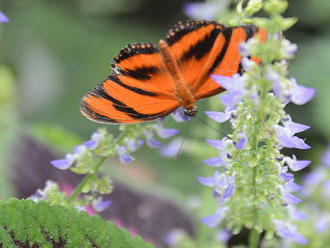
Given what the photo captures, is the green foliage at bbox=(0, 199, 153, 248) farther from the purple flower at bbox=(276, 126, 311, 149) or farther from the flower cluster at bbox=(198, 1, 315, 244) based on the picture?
the purple flower at bbox=(276, 126, 311, 149)

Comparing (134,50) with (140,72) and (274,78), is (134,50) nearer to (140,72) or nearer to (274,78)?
(140,72)

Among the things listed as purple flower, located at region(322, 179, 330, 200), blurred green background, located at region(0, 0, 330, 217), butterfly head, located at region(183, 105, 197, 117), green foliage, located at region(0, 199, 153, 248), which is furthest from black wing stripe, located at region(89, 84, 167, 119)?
blurred green background, located at region(0, 0, 330, 217)

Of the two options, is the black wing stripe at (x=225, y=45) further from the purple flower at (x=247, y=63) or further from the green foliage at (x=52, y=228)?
the green foliage at (x=52, y=228)

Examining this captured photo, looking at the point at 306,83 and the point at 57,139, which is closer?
the point at 57,139

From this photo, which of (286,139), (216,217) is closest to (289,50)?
(286,139)

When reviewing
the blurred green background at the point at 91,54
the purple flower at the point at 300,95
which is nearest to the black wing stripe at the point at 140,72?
the purple flower at the point at 300,95

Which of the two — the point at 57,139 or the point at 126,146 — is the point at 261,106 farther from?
the point at 57,139

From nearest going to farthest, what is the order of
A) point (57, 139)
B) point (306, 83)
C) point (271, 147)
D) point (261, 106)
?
point (261, 106) → point (271, 147) → point (57, 139) → point (306, 83)

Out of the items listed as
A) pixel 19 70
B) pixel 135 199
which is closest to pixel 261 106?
pixel 135 199
